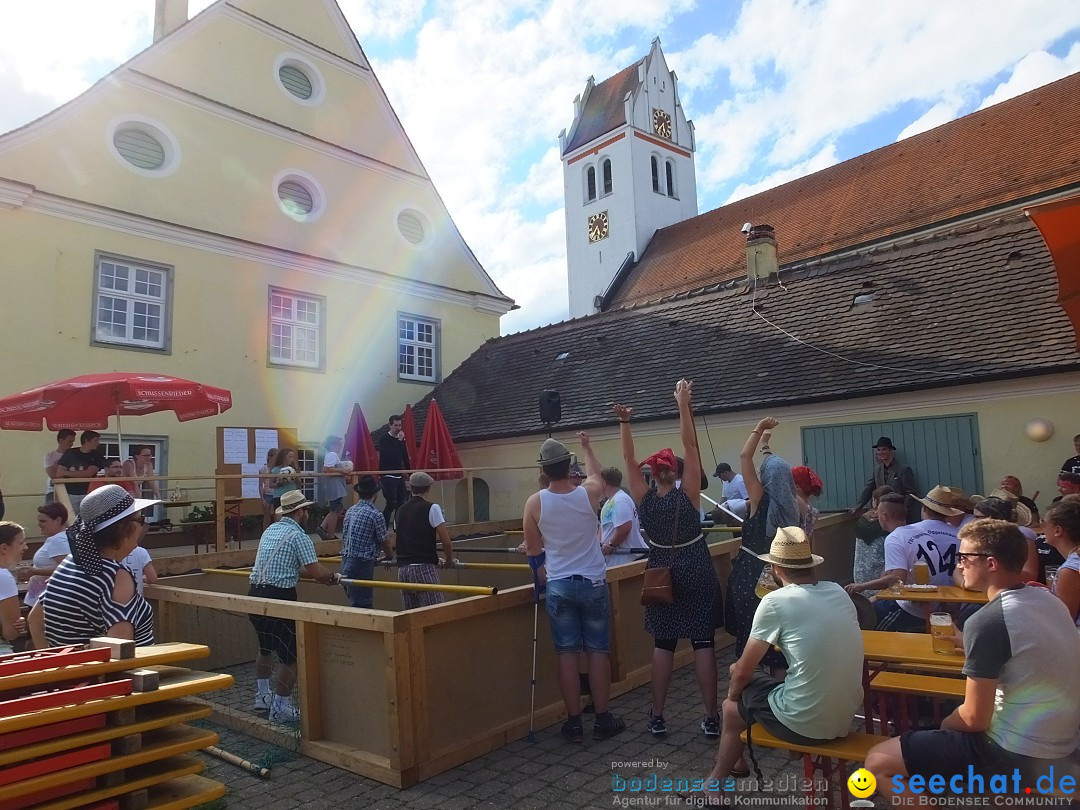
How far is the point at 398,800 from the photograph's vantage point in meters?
4.33

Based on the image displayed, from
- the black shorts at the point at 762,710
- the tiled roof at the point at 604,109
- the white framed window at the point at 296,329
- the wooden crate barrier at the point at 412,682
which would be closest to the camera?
the black shorts at the point at 762,710

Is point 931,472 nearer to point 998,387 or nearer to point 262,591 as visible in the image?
point 998,387

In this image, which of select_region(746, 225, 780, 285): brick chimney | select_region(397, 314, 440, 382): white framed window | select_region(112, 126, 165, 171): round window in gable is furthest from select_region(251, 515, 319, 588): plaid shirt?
select_region(397, 314, 440, 382): white framed window

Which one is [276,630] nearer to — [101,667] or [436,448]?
[101,667]

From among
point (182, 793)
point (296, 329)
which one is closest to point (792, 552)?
point (182, 793)

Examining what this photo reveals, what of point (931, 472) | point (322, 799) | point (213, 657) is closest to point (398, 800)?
point (322, 799)

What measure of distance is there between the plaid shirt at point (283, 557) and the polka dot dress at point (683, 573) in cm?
281

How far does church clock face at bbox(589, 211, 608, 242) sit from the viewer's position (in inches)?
1693

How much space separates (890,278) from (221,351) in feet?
43.8

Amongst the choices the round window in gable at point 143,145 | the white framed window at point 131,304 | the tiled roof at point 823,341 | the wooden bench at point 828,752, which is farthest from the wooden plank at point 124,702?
the round window in gable at point 143,145

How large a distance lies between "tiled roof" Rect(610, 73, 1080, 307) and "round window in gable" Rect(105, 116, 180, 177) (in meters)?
16.8

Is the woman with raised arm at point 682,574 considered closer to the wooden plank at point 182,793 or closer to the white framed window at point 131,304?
the wooden plank at point 182,793

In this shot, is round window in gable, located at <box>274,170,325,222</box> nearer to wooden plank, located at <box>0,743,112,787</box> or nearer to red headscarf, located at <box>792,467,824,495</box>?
red headscarf, located at <box>792,467,824,495</box>

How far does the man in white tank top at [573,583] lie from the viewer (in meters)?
5.17
